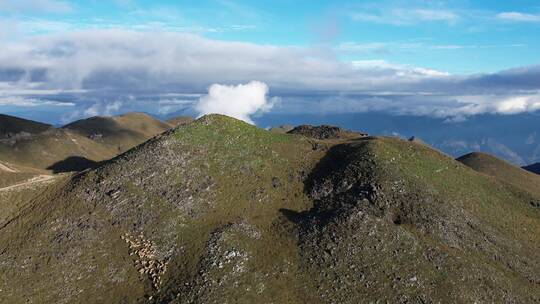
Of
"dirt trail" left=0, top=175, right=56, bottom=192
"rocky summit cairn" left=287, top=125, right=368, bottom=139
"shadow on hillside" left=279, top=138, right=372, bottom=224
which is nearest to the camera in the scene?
"shadow on hillside" left=279, top=138, right=372, bottom=224

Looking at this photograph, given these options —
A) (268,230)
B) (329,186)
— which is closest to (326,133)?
(329,186)

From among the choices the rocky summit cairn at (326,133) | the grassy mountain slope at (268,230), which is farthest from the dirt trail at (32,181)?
the rocky summit cairn at (326,133)

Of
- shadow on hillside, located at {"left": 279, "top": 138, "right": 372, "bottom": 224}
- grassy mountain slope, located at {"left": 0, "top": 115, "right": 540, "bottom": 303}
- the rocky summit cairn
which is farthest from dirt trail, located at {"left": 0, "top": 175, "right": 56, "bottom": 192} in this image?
the rocky summit cairn

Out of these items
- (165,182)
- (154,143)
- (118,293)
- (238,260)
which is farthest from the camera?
(154,143)

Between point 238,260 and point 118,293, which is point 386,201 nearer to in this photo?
point 238,260

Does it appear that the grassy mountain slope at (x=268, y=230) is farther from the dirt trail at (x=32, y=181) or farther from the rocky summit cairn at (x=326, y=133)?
the rocky summit cairn at (x=326, y=133)

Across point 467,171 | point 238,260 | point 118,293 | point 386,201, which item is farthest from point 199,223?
point 467,171

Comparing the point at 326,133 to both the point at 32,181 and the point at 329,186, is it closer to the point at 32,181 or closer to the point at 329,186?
the point at 329,186

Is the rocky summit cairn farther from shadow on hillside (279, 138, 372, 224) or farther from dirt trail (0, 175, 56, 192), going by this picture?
dirt trail (0, 175, 56, 192)
